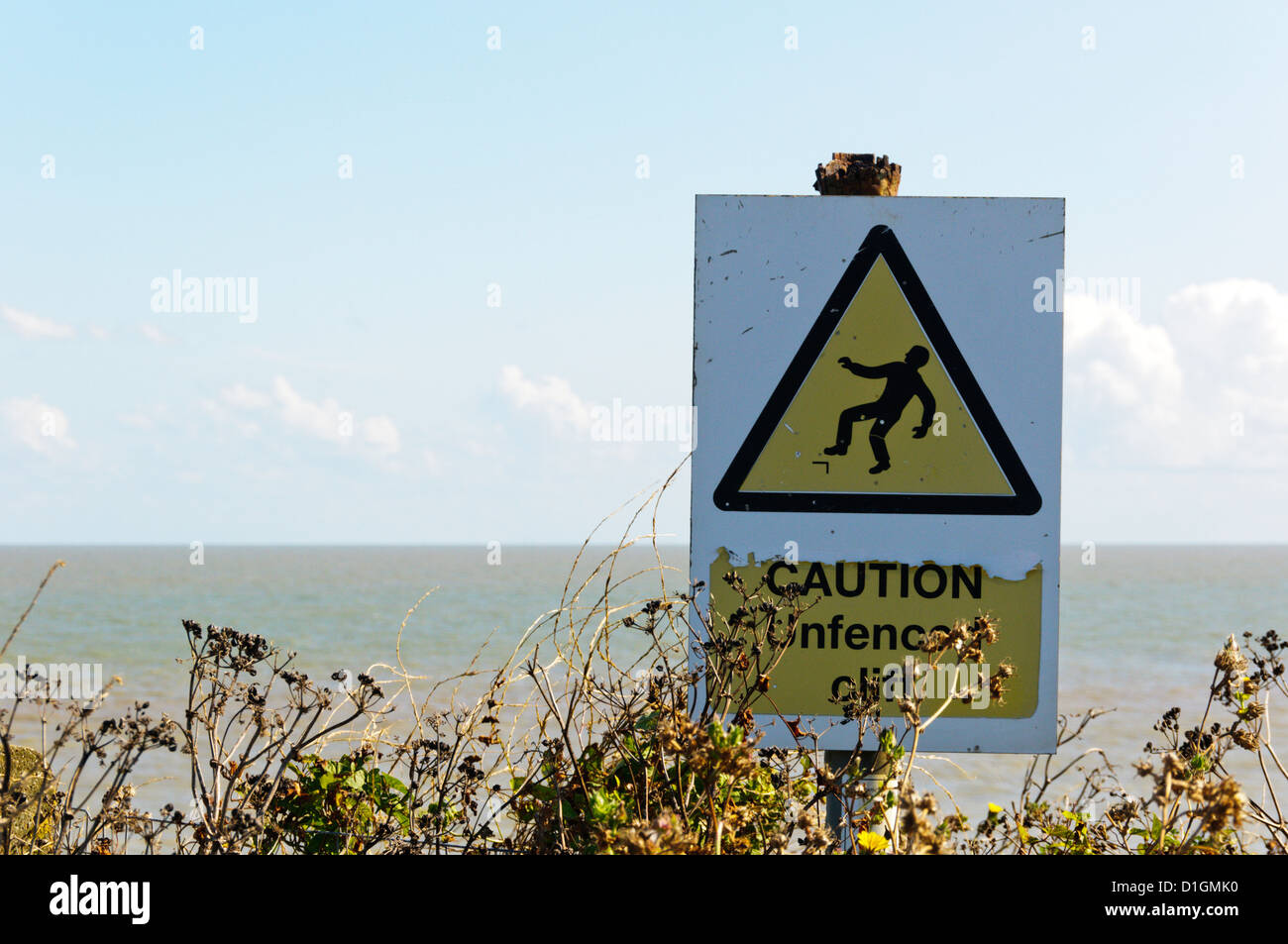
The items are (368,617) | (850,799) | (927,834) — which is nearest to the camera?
(927,834)

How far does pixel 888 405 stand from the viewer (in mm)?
2291

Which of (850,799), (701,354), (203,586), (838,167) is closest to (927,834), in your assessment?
(850,799)

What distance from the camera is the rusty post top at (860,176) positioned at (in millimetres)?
2373

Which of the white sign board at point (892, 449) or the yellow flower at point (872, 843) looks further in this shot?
the white sign board at point (892, 449)

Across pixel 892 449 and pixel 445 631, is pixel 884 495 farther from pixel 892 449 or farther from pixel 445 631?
pixel 445 631

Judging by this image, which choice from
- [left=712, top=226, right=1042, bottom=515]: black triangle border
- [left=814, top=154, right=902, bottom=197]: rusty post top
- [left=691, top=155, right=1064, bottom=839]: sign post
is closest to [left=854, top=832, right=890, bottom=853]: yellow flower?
[left=691, top=155, right=1064, bottom=839]: sign post

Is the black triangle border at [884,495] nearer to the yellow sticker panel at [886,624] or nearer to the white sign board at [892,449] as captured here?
the white sign board at [892,449]

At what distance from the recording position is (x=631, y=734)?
2.40 m

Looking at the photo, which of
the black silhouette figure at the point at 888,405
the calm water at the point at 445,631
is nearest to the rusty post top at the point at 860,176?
the black silhouette figure at the point at 888,405

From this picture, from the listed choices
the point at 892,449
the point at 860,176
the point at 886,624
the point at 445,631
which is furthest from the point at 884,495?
the point at 445,631

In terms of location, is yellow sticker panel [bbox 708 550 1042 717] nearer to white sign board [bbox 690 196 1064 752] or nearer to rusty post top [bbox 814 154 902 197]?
white sign board [bbox 690 196 1064 752]

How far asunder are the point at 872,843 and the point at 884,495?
78 centimetres
